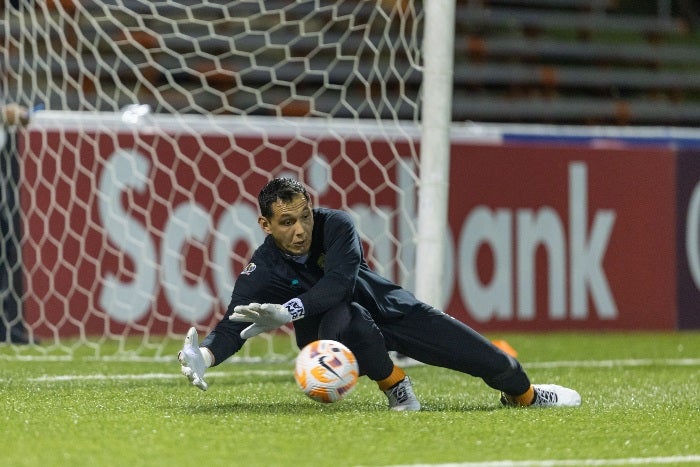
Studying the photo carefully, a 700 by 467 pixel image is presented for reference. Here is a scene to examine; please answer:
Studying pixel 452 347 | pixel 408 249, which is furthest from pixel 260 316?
pixel 408 249

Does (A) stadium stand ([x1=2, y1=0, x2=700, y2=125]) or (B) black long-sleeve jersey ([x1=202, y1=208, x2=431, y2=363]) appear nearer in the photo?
(B) black long-sleeve jersey ([x1=202, y1=208, x2=431, y2=363])

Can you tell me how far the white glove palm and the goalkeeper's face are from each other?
302mm

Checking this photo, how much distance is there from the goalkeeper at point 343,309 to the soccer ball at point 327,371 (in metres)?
A: 0.13

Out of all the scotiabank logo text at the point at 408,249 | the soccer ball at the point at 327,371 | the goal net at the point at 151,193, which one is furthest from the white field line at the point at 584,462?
the scotiabank logo text at the point at 408,249

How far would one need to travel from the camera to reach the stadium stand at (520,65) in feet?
31.6

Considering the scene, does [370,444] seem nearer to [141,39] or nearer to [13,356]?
[13,356]

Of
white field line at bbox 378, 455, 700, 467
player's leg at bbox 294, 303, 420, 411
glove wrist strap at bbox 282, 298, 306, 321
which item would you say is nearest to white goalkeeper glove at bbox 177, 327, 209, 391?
glove wrist strap at bbox 282, 298, 306, 321

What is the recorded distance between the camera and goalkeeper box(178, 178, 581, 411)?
4391 millimetres

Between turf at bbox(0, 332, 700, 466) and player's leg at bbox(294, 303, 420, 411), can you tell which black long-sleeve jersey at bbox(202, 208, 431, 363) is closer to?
player's leg at bbox(294, 303, 420, 411)

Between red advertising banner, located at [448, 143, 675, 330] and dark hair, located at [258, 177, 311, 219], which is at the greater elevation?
dark hair, located at [258, 177, 311, 219]

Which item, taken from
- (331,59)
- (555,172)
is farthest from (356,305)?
(331,59)

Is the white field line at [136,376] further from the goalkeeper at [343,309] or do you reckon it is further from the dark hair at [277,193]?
the dark hair at [277,193]

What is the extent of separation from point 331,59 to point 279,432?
6.28 meters

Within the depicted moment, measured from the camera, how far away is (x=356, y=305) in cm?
449
